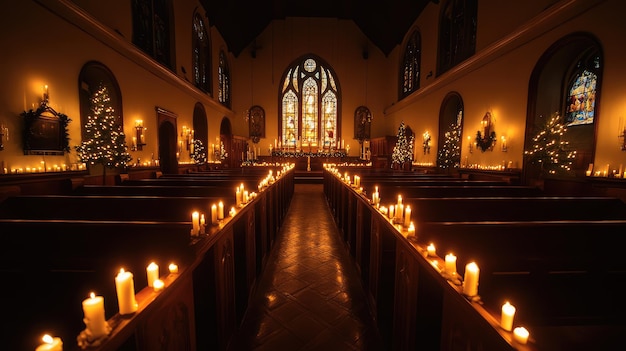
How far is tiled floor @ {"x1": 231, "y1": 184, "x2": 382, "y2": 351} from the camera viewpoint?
234 centimetres

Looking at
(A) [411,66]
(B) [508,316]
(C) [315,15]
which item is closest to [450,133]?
(A) [411,66]

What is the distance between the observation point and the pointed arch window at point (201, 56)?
11.7 meters

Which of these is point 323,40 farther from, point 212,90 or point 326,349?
point 326,349

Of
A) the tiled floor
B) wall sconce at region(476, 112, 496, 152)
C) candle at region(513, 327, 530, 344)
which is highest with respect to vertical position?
wall sconce at region(476, 112, 496, 152)

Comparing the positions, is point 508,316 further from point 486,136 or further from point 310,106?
point 310,106

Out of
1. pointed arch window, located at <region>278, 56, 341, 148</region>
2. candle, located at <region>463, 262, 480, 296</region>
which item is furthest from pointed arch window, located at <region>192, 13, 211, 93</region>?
candle, located at <region>463, 262, 480, 296</region>

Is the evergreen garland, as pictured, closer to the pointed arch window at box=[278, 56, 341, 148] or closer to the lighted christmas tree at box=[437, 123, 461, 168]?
the lighted christmas tree at box=[437, 123, 461, 168]

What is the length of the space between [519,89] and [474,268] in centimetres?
779

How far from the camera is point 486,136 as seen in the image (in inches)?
320

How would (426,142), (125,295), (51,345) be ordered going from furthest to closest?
(426,142)
(125,295)
(51,345)

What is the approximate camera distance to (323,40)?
693 inches

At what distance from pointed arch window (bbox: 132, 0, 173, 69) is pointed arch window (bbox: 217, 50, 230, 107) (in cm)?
502

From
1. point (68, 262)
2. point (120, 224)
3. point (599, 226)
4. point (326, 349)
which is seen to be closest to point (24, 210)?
point (68, 262)

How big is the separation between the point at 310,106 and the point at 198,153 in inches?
346
